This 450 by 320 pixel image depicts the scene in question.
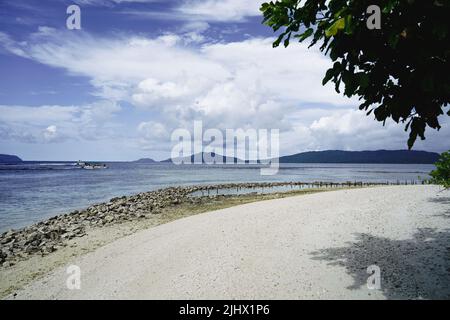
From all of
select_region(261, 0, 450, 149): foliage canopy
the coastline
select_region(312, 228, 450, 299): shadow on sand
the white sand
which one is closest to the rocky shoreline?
the coastline

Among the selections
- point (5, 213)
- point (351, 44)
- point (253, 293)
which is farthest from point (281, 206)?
point (5, 213)

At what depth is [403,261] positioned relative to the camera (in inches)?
310

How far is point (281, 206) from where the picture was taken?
17.5 metres

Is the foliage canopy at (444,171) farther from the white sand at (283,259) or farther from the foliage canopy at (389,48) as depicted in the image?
the foliage canopy at (389,48)

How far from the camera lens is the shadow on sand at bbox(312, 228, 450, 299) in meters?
6.50

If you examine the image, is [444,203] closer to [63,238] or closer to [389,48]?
[389,48]

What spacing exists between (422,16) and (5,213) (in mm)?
34250

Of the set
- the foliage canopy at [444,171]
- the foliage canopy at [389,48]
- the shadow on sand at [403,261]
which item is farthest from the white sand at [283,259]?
the foliage canopy at [389,48]

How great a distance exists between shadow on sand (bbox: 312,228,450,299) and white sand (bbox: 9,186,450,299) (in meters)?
0.02

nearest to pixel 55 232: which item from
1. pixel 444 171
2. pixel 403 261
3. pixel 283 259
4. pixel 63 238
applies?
pixel 63 238

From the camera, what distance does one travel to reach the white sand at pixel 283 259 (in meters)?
6.96

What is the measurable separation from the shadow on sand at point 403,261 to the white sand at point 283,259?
23 mm

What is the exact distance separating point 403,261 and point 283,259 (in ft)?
10.8
